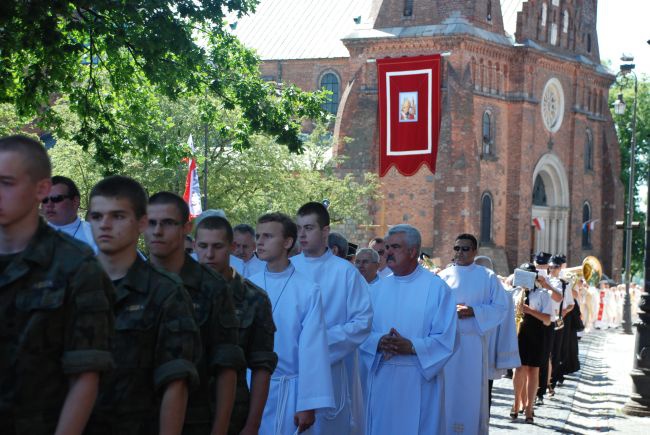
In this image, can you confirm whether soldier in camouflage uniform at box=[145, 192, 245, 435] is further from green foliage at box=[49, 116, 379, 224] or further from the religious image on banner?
the religious image on banner

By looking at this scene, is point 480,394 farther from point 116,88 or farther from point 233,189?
point 233,189

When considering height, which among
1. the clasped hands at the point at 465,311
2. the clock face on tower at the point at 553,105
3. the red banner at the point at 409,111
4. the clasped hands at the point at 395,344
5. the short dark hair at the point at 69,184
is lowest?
the clasped hands at the point at 395,344

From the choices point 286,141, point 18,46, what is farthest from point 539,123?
point 18,46

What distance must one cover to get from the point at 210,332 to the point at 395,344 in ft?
14.1

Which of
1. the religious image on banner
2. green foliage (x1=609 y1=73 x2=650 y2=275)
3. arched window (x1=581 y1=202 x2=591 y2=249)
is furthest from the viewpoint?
green foliage (x1=609 y1=73 x2=650 y2=275)

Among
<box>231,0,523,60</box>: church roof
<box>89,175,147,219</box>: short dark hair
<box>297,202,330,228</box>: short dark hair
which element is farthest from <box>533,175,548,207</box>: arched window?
<box>89,175,147,219</box>: short dark hair

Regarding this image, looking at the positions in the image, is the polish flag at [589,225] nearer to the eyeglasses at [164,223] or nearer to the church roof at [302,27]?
the church roof at [302,27]

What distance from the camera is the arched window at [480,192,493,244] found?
55344mm

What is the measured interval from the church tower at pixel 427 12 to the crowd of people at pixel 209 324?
4223 cm

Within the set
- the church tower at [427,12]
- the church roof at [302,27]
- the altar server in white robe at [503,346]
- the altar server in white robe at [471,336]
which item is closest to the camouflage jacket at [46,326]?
the altar server in white robe at [471,336]

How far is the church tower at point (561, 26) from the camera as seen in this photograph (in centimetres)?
5850

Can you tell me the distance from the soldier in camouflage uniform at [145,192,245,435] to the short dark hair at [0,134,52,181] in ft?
4.77

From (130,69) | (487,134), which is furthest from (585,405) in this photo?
(487,134)

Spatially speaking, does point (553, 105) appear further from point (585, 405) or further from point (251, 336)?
point (251, 336)
